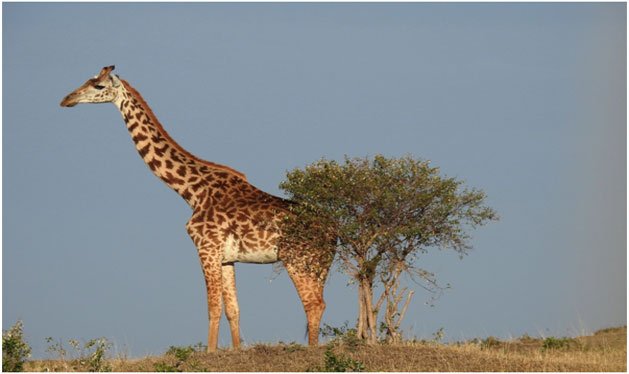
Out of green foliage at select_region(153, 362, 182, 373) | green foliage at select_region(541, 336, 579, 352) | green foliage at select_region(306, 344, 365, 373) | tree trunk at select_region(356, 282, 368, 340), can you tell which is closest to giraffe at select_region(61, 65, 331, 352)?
tree trunk at select_region(356, 282, 368, 340)

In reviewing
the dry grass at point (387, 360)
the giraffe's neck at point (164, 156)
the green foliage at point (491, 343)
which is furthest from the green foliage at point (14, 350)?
the green foliage at point (491, 343)

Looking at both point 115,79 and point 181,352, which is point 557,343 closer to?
point 181,352

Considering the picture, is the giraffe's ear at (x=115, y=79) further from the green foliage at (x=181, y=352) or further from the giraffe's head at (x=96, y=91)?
the green foliage at (x=181, y=352)

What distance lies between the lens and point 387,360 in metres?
24.4

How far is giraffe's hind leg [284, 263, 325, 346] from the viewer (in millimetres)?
26750

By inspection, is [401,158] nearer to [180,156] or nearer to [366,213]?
[366,213]

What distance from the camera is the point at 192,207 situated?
2806cm

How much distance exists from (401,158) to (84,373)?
876 centimetres

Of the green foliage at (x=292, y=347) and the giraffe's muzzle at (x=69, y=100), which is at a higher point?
the giraffe's muzzle at (x=69, y=100)

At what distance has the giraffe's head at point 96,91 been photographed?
28016 millimetres

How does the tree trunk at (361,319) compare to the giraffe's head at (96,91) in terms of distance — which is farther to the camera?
the giraffe's head at (96,91)

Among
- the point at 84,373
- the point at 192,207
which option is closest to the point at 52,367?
the point at 84,373

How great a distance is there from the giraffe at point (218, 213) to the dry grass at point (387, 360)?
4.31 ft

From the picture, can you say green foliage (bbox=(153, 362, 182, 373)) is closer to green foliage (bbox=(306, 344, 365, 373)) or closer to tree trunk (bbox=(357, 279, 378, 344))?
green foliage (bbox=(306, 344, 365, 373))
